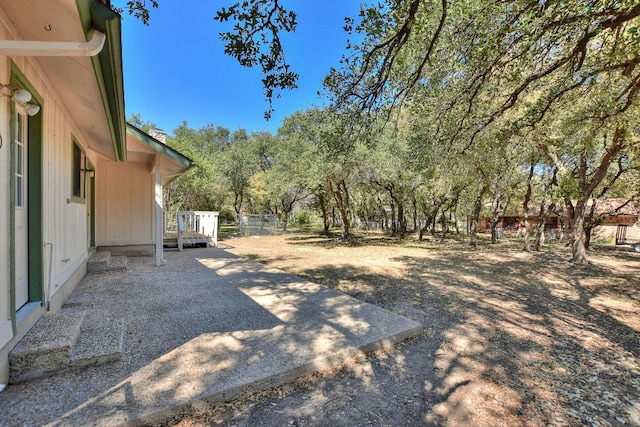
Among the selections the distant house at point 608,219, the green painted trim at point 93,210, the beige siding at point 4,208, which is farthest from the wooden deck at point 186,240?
the distant house at point 608,219

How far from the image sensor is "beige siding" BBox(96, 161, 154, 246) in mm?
7965

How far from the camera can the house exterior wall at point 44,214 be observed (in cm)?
225

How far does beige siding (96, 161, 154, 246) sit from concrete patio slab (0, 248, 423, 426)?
99.2 inches

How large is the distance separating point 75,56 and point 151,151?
18.1ft

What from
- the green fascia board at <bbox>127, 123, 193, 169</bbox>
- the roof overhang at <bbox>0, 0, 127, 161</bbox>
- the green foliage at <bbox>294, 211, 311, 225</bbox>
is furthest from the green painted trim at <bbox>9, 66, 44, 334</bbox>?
the green foliage at <bbox>294, 211, 311, 225</bbox>

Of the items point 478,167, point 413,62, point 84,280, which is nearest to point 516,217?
point 478,167

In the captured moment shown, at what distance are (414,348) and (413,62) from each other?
408 centimetres

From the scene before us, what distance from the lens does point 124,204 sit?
8.26 metres

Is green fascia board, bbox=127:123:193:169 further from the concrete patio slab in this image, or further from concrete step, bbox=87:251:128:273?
the concrete patio slab

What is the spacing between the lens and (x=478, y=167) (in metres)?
12.6

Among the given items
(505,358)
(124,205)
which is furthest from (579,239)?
(124,205)

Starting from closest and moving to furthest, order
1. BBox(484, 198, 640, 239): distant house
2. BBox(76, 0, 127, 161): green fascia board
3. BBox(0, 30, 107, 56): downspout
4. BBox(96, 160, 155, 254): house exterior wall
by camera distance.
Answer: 1. BBox(76, 0, 127, 161): green fascia board
2. BBox(0, 30, 107, 56): downspout
3. BBox(96, 160, 155, 254): house exterior wall
4. BBox(484, 198, 640, 239): distant house

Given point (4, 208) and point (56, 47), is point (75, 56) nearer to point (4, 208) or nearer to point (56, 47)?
point (56, 47)

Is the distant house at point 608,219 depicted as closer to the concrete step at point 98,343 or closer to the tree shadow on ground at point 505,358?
the tree shadow on ground at point 505,358
